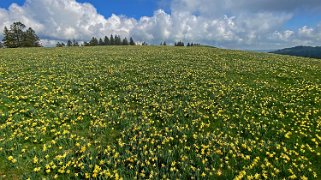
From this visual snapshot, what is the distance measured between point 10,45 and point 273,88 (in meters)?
105

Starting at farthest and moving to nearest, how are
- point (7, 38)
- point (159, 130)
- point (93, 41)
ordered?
point (93, 41) < point (7, 38) < point (159, 130)

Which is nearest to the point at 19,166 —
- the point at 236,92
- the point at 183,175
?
the point at 183,175

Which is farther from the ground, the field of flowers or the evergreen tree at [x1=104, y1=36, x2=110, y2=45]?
the evergreen tree at [x1=104, y1=36, x2=110, y2=45]

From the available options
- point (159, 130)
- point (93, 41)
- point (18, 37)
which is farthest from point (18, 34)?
point (159, 130)

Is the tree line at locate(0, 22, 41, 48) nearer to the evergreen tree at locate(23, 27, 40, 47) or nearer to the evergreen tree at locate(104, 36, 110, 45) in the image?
the evergreen tree at locate(23, 27, 40, 47)

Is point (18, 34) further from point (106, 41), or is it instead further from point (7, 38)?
point (106, 41)

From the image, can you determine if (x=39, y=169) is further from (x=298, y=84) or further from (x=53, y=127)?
(x=298, y=84)

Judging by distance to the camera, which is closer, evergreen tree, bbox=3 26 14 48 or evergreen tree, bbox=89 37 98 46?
evergreen tree, bbox=3 26 14 48

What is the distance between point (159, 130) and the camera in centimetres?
1006

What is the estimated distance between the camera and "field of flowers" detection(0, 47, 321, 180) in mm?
7359

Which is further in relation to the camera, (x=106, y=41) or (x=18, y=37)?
(x=106, y=41)

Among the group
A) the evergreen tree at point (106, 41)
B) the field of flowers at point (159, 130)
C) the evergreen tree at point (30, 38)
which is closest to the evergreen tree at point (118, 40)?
the evergreen tree at point (106, 41)

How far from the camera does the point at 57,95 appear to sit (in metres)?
14.3

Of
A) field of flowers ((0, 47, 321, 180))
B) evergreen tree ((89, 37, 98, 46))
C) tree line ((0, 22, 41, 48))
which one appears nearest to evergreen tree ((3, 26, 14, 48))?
tree line ((0, 22, 41, 48))
